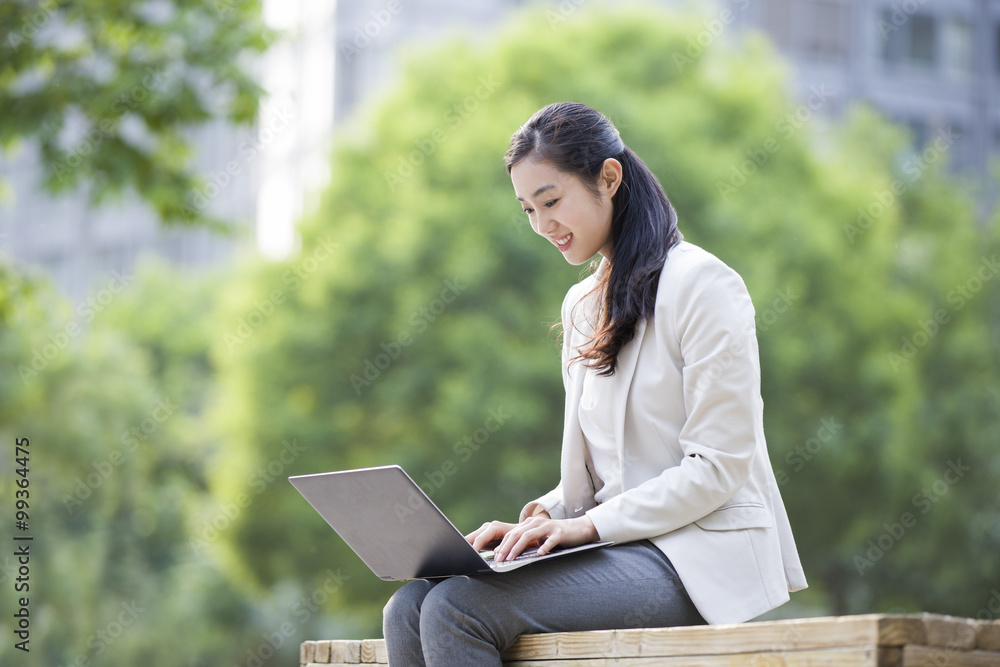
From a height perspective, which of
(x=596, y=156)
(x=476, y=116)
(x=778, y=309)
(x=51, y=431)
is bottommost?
(x=51, y=431)

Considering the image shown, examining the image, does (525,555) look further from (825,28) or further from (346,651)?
(825,28)

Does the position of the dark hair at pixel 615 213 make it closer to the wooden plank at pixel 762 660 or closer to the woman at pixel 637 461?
the woman at pixel 637 461

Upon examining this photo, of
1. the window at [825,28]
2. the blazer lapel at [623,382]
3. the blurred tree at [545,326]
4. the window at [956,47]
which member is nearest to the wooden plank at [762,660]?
the blazer lapel at [623,382]

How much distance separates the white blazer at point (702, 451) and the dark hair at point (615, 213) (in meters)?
0.04

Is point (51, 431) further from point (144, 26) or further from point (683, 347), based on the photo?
point (683, 347)

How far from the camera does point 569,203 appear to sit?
8.05 ft

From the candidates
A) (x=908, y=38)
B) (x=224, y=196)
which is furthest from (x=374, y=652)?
(x=224, y=196)

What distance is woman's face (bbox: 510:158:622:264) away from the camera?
2.45 meters

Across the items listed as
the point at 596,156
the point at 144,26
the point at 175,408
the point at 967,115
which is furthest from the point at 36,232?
the point at 596,156

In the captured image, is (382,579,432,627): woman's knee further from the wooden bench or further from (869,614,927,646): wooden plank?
(869,614,927,646): wooden plank

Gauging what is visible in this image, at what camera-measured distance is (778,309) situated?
11.5m

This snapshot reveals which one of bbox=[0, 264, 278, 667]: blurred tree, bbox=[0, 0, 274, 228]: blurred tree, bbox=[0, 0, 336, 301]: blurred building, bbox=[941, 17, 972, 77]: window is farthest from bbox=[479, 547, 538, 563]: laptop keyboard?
bbox=[941, 17, 972, 77]: window

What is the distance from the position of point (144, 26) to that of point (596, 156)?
14.5 ft

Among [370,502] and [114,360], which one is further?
[114,360]
